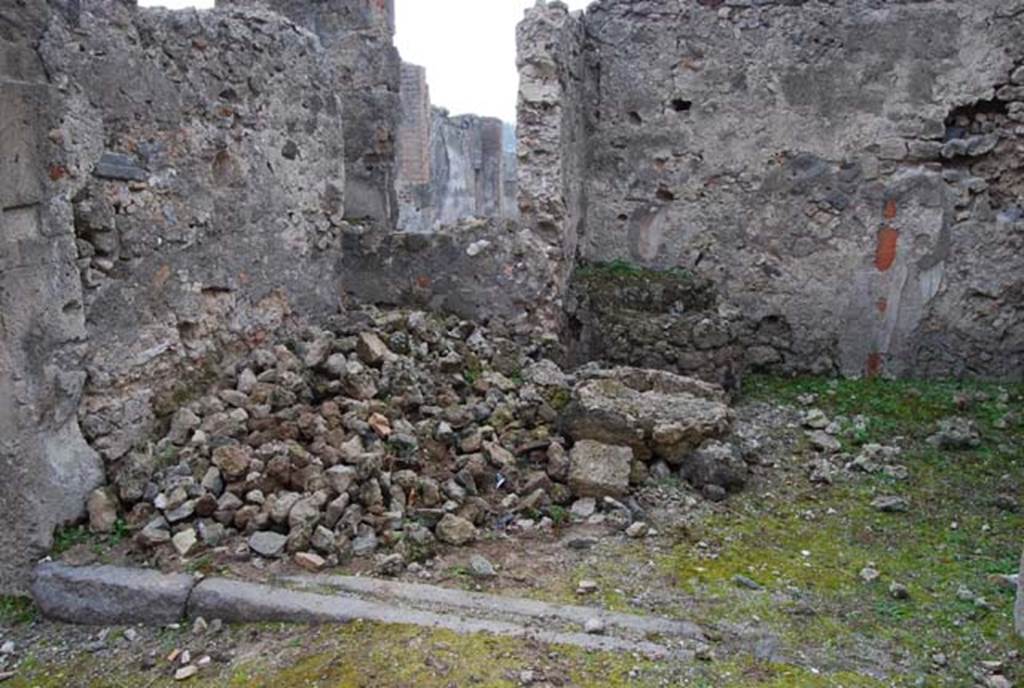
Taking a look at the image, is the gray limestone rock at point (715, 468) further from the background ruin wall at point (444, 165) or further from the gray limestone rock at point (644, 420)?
the background ruin wall at point (444, 165)

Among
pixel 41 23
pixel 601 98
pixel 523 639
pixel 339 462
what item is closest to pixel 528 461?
pixel 339 462

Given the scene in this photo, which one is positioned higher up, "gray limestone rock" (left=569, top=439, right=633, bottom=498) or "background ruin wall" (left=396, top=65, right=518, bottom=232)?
"background ruin wall" (left=396, top=65, right=518, bottom=232)

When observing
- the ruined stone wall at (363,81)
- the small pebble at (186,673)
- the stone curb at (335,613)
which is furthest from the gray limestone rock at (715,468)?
the ruined stone wall at (363,81)

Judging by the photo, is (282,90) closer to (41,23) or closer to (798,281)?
(41,23)

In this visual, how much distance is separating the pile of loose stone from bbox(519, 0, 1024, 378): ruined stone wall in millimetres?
1310

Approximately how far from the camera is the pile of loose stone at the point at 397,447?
3402 millimetres

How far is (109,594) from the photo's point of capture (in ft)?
10.2

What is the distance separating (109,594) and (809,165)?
16.3 feet

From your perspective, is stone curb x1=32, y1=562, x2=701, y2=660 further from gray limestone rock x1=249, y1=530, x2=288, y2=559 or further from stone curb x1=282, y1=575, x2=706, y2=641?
gray limestone rock x1=249, y1=530, x2=288, y2=559

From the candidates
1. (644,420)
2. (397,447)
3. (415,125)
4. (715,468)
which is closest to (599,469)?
(644,420)

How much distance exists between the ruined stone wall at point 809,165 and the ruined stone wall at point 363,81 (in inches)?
60.1

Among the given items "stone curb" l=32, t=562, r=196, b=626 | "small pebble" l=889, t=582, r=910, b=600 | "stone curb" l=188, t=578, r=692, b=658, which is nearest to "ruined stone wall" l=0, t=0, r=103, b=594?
"stone curb" l=32, t=562, r=196, b=626

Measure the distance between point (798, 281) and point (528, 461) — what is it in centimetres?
287

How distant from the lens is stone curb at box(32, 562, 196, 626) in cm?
308
